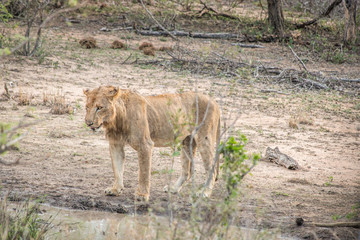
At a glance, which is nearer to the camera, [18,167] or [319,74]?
[18,167]

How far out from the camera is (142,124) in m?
5.60

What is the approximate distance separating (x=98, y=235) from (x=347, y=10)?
15328 millimetres

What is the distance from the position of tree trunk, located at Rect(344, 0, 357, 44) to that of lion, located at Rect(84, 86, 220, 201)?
44.5 feet

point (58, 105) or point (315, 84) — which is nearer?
point (58, 105)

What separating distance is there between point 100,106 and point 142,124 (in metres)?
0.58

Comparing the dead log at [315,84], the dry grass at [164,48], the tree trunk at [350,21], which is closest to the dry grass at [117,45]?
the dry grass at [164,48]

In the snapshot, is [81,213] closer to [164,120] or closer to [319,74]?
[164,120]

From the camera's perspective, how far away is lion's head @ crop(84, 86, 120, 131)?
17.0ft

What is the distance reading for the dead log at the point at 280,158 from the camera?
7551mm

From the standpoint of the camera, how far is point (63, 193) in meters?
6.16

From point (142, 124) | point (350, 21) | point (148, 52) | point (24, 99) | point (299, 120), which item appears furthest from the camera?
point (350, 21)

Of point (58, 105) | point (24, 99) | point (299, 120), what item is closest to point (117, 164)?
point (58, 105)

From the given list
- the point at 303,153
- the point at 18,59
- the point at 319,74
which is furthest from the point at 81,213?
the point at 319,74

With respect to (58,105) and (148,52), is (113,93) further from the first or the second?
(148,52)
